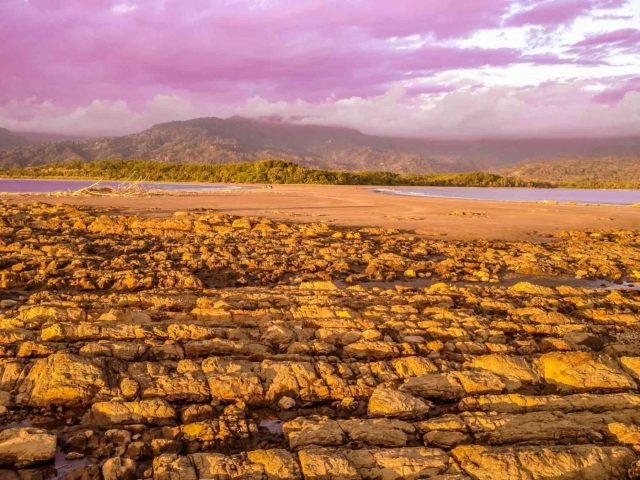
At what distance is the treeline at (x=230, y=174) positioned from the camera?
326 feet

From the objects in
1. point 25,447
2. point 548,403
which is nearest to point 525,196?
point 548,403

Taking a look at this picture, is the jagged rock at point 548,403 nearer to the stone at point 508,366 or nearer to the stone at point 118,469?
the stone at point 508,366

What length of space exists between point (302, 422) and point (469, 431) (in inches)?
73.5

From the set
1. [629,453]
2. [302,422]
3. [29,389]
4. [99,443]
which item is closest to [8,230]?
[29,389]

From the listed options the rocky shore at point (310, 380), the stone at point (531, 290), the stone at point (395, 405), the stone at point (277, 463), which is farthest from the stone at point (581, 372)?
the stone at point (531, 290)

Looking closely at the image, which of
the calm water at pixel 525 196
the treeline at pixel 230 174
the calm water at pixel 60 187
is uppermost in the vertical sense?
the treeline at pixel 230 174

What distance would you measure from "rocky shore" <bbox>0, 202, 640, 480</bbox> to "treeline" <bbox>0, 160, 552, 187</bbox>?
87.3 metres

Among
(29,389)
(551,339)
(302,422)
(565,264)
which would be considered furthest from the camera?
(565,264)

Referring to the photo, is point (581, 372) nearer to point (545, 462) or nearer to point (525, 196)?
point (545, 462)

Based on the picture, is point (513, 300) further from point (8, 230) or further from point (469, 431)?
point (8, 230)

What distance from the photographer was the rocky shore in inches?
182

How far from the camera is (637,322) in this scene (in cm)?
905

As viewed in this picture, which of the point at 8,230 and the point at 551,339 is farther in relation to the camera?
the point at 8,230

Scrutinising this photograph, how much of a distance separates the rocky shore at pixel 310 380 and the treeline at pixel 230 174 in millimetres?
87332
